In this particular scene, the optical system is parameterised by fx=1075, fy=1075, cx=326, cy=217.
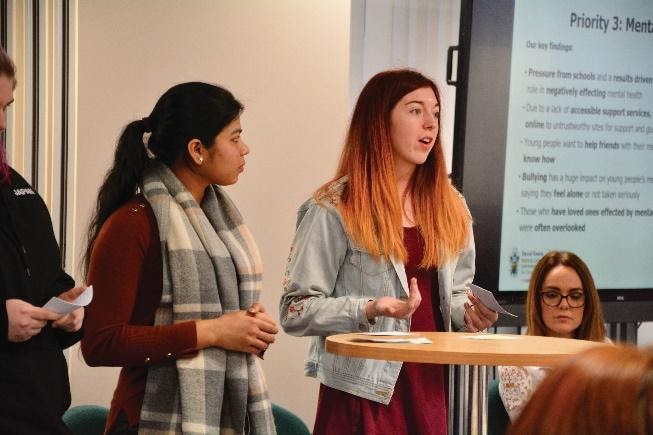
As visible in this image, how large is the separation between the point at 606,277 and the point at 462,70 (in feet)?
4.28

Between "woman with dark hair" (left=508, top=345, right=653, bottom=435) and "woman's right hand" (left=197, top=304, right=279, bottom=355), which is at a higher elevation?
"woman with dark hair" (left=508, top=345, right=653, bottom=435)

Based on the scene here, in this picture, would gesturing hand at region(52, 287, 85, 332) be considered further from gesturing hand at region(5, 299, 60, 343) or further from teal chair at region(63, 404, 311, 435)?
teal chair at region(63, 404, 311, 435)

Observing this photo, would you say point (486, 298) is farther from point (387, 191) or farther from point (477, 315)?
point (387, 191)

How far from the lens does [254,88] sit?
15.1 ft

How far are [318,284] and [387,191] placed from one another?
370 mm

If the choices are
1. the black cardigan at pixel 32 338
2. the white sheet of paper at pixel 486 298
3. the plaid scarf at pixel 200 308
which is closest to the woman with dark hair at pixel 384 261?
the white sheet of paper at pixel 486 298

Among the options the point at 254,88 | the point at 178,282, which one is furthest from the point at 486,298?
the point at 254,88

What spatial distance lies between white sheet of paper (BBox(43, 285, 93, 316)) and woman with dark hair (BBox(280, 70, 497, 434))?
926mm

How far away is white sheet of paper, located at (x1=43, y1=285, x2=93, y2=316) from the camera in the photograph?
2316 mm

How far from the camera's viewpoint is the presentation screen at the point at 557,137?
4.80 metres

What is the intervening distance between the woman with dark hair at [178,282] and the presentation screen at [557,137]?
2045 mm

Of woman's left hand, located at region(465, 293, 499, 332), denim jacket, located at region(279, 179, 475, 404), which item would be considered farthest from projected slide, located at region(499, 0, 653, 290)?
denim jacket, located at region(279, 179, 475, 404)

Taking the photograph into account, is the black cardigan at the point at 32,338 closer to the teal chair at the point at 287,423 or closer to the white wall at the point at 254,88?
the teal chair at the point at 287,423

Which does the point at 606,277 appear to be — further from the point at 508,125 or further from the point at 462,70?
the point at 462,70
